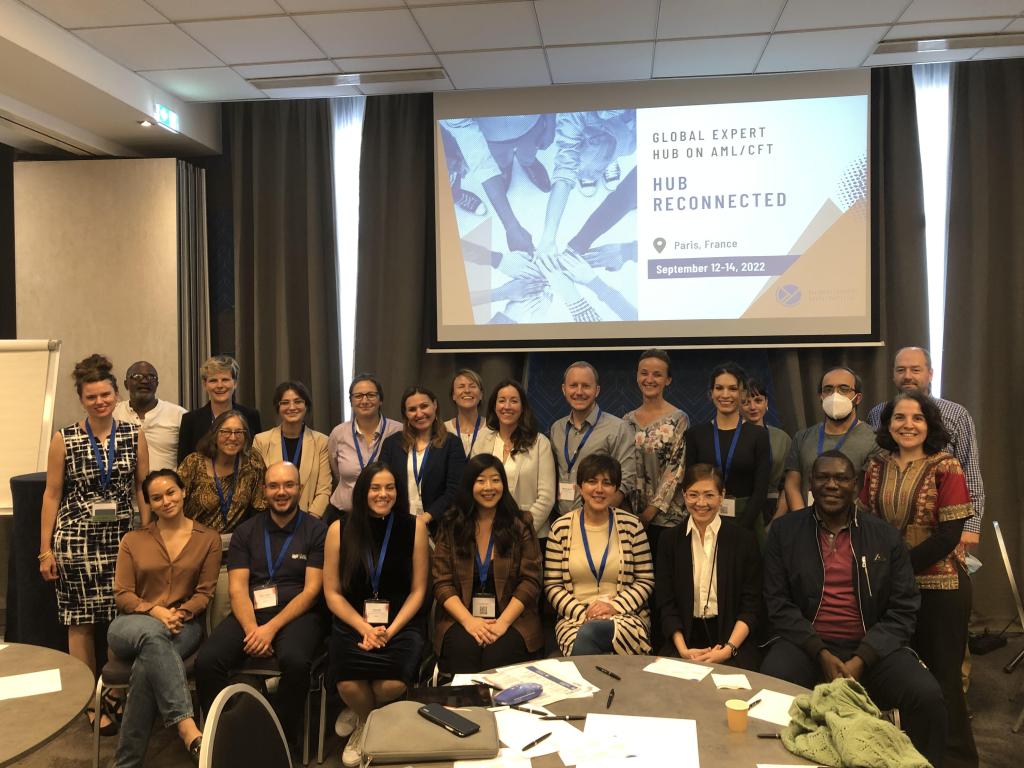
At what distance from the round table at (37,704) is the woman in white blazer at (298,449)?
1498 mm

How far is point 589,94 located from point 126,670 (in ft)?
13.4

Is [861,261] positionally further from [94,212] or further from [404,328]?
[94,212]

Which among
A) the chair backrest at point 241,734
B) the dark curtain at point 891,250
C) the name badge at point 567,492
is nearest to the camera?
the chair backrest at point 241,734

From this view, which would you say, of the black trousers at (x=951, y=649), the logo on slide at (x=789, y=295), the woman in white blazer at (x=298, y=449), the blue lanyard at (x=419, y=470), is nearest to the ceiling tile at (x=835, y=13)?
the logo on slide at (x=789, y=295)

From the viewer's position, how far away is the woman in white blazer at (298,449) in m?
3.88

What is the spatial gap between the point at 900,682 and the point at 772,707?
90 cm

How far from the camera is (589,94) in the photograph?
4.89 metres

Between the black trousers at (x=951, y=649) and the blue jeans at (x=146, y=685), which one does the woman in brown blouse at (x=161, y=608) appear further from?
the black trousers at (x=951, y=649)

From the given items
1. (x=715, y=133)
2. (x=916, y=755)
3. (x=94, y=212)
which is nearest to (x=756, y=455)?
(x=916, y=755)

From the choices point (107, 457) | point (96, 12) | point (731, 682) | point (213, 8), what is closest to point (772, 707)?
point (731, 682)

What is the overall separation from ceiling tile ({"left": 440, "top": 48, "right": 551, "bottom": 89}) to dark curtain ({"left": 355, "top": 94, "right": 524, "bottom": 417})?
534 mm

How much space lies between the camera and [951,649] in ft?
9.80

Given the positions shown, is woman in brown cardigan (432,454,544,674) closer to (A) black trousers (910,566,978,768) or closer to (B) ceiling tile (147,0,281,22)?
(A) black trousers (910,566,978,768)

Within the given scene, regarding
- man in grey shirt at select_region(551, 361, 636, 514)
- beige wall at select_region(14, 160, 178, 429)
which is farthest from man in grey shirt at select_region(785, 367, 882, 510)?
beige wall at select_region(14, 160, 178, 429)
